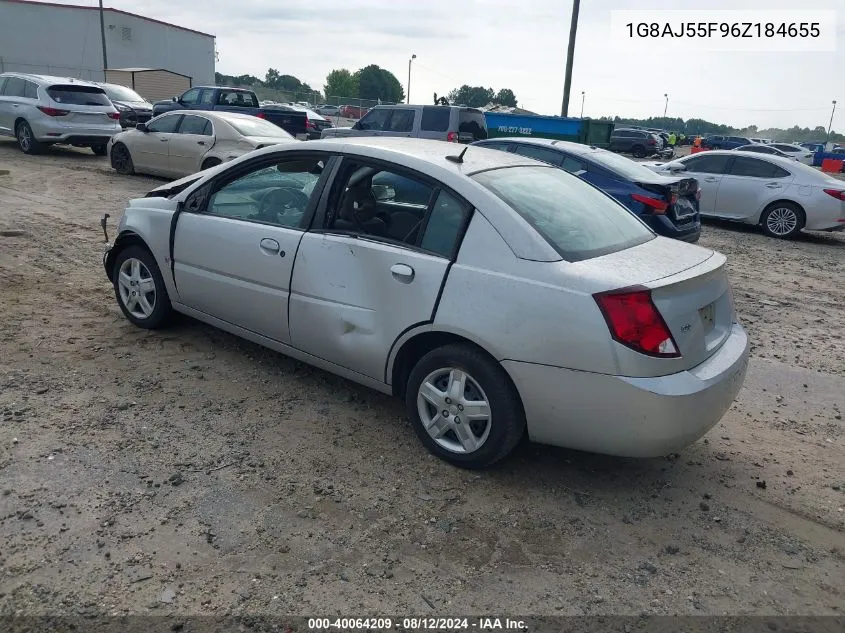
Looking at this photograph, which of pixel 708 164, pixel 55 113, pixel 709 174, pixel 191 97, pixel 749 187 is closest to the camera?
pixel 749 187

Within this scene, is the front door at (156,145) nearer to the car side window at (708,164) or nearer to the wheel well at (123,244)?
the wheel well at (123,244)

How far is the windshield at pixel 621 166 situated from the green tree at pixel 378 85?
93261 millimetres

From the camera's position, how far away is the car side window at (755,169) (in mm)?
11781

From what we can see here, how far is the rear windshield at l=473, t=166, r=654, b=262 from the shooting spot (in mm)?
3541

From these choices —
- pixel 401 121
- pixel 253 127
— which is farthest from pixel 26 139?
pixel 401 121

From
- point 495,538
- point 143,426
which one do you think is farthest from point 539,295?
point 143,426

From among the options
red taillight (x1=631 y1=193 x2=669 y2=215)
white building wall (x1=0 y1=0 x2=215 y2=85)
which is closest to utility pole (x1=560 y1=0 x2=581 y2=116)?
red taillight (x1=631 y1=193 x2=669 y2=215)

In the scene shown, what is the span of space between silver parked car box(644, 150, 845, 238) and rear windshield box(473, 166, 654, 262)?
7.50 meters

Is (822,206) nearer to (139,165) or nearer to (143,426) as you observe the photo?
(143,426)

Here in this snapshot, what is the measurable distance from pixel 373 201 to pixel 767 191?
32.5ft

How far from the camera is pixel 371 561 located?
9.53 ft

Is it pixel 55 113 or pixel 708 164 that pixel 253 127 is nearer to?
pixel 55 113

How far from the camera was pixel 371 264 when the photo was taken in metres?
3.76

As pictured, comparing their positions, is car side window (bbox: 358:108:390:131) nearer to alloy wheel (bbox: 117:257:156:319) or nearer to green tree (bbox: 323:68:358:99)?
alloy wheel (bbox: 117:257:156:319)
